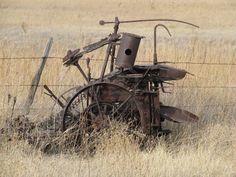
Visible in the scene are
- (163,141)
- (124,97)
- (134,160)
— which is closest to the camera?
(134,160)

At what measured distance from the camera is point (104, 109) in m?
7.71

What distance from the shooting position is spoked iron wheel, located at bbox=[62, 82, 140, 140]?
7.64 m

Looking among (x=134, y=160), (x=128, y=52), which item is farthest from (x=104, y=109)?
(x=134, y=160)

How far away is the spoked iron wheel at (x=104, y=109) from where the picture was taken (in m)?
7.64

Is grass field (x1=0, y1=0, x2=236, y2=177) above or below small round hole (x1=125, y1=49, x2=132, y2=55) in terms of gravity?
below

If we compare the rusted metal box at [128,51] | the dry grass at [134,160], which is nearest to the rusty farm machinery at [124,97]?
the rusted metal box at [128,51]

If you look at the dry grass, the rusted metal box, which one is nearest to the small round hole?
the rusted metal box

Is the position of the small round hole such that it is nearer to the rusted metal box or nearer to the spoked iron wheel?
the rusted metal box

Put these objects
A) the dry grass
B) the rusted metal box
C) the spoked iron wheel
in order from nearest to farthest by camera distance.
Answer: the dry grass, the spoked iron wheel, the rusted metal box

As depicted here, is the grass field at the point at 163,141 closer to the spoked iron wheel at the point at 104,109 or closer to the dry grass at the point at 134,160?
the dry grass at the point at 134,160

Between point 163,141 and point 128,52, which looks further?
point 163,141

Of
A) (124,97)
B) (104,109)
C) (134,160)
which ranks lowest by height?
(134,160)

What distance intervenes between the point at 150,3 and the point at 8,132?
116 ft

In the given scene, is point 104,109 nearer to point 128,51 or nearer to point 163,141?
point 128,51
